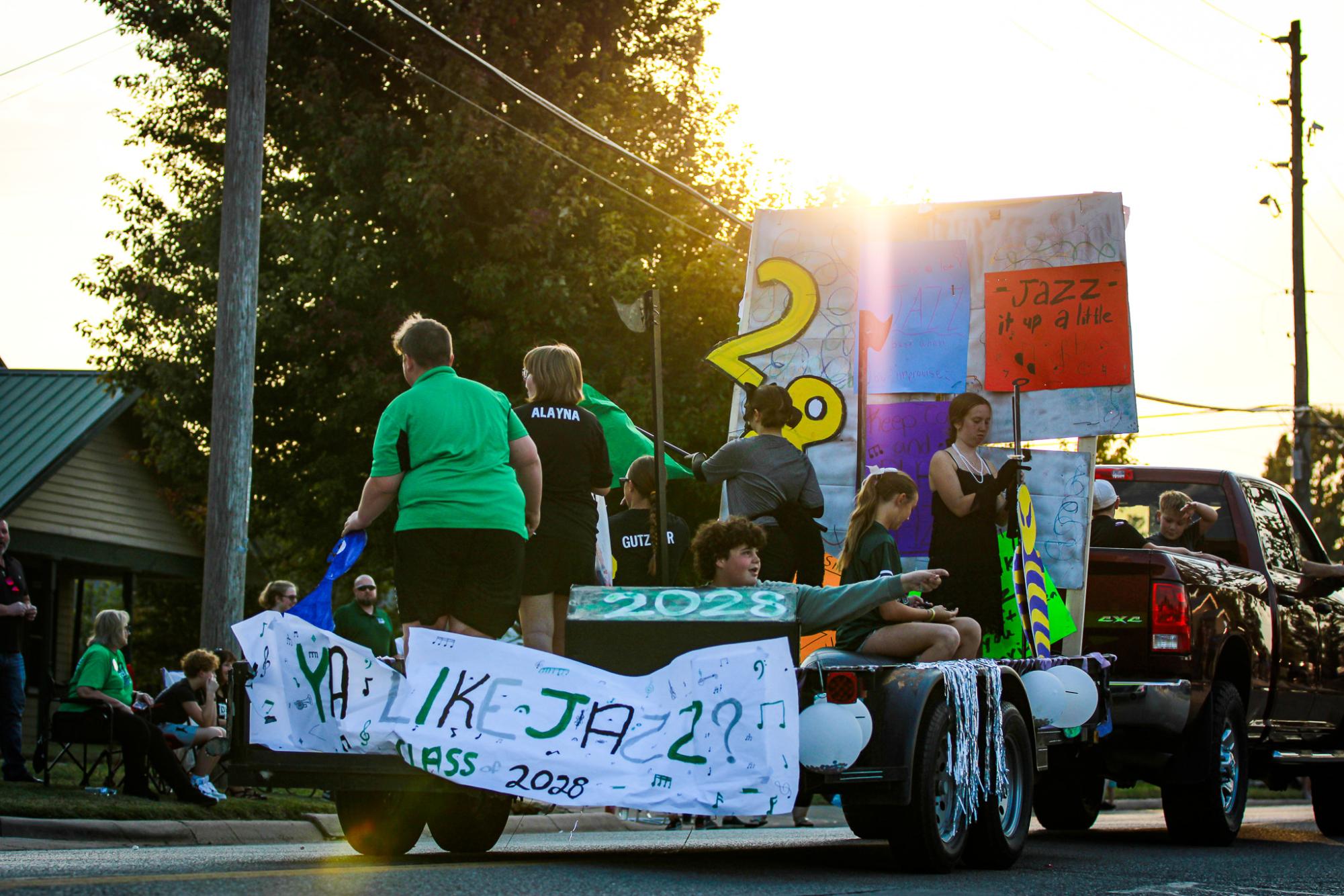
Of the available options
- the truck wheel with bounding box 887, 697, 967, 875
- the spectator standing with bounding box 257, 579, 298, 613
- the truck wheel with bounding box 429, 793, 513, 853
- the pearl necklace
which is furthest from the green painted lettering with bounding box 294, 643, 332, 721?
the spectator standing with bounding box 257, 579, 298, 613

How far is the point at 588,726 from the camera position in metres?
6.46

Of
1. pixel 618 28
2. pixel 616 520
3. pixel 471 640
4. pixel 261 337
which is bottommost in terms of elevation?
pixel 471 640

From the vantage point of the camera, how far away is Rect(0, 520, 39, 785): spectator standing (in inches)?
501

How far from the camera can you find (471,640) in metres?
6.52

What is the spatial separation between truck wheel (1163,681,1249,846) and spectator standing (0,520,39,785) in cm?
825

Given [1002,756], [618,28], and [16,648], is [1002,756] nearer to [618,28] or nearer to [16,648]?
[16,648]

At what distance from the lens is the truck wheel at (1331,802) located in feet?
40.7

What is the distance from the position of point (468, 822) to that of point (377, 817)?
1.44 feet

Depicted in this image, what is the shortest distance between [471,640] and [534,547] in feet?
3.18

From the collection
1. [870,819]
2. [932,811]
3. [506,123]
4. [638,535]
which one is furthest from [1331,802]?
[506,123]

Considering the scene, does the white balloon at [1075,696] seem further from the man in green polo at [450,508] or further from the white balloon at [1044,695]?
the man in green polo at [450,508]

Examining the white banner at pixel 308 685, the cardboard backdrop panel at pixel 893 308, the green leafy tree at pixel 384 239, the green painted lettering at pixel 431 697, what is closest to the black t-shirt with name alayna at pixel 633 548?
the cardboard backdrop panel at pixel 893 308

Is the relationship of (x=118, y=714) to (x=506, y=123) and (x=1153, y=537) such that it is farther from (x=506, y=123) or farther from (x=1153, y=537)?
(x=506, y=123)

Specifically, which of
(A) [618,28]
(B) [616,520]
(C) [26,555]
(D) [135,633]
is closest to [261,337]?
(C) [26,555]
